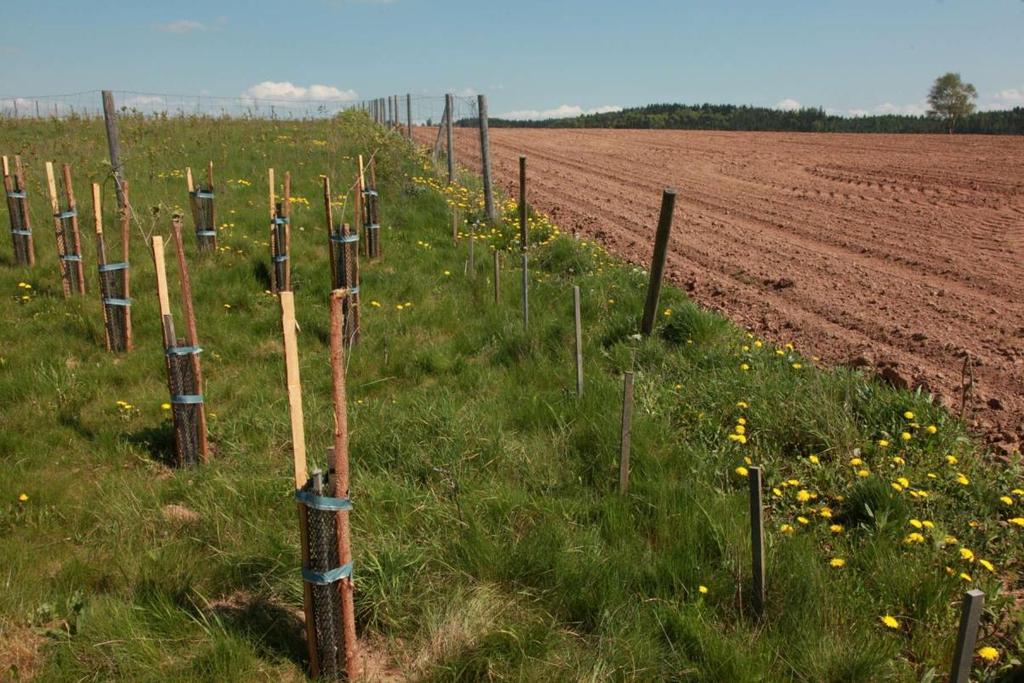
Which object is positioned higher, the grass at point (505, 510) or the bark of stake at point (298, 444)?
the bark of stake at point (298, 444)

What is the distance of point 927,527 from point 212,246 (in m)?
7.97

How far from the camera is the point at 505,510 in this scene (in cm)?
369

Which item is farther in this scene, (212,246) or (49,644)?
(212,246)

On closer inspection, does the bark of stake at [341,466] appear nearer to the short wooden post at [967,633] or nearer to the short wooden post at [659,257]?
the short wooden post at [967,633]

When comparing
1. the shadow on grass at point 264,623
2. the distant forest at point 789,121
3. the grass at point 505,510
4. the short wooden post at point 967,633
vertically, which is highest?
the distant forest at point 789,121

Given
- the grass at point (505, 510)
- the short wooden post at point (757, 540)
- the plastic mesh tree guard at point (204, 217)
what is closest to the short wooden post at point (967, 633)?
the grass at point (505, 510)

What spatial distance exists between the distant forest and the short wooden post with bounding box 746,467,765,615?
3855 centimetres

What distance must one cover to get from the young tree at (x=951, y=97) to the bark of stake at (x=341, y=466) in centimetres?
5232

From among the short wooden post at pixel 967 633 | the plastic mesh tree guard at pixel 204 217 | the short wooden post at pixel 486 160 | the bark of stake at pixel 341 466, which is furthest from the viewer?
the short wooden post at pixel 486 160

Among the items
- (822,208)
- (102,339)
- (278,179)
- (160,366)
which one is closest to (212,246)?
(102,339)

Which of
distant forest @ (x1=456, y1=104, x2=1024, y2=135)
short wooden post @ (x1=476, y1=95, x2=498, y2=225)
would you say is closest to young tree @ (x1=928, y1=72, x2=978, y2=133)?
distant forest @ (x1=456, y1=104, x2=1024, y2=135)

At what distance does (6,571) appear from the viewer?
3.24 m

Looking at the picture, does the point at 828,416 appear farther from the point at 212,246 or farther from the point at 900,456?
the point at 212,246

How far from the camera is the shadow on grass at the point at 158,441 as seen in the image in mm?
4562
